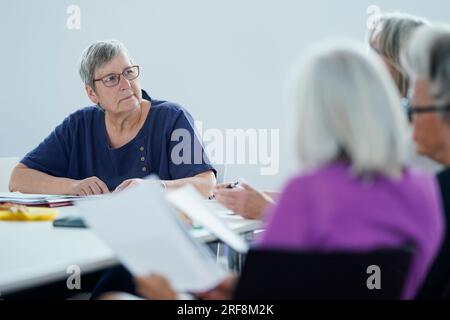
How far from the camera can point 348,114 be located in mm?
946

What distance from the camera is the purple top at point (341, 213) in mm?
950

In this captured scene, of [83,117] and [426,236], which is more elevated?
[426,236]

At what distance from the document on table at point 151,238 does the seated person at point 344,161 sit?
14cm

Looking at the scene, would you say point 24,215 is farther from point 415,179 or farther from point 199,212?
point 415,179

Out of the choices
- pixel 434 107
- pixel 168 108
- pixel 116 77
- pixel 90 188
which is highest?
pixel 434 107

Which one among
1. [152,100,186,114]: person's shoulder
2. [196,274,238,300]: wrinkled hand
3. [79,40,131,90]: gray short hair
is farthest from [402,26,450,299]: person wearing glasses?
[79,40,131,90]: gray short hair

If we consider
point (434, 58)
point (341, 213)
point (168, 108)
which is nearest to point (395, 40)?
point (434, 58)

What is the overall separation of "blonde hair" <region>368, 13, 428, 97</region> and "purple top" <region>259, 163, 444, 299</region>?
0.87m

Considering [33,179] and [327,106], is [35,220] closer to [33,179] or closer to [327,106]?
[33,179]

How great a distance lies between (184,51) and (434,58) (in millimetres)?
2872

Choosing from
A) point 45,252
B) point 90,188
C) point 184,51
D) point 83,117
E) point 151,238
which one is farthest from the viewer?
point 184,51

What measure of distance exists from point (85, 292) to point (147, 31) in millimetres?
2226

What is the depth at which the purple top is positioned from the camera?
95 centimetres

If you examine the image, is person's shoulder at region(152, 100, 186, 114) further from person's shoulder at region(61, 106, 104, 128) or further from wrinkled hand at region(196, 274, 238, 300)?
wrinkled hand at region(196, 274, 238, 300)
